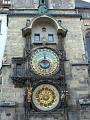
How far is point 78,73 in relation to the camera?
18.2m

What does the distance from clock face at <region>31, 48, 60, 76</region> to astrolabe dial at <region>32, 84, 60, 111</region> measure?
0.87m

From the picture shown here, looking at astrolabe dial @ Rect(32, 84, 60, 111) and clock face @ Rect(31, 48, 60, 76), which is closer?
astrolabe dial @ Rect(32, 84, 60, 111)

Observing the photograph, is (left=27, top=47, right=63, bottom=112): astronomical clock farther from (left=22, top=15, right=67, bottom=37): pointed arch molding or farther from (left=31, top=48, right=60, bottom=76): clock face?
(left=22, top=15, right=67, bottom=37): pointed arch molding

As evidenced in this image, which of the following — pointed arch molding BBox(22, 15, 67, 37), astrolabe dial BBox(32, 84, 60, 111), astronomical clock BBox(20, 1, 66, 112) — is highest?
pointed arch molding BBox(22, 15, 67, 37)

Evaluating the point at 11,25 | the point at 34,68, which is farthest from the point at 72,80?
the point at 11,25

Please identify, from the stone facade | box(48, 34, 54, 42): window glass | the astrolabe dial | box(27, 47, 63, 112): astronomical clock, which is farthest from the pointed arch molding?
the astrolabe dial

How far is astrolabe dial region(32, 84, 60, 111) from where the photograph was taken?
1714 centimetres

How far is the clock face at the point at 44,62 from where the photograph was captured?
59.3 ft

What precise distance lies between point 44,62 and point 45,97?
2.06 meters

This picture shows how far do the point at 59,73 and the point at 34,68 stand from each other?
1383 millimetres

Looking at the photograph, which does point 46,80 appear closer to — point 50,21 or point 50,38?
point 50,38

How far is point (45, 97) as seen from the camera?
683 inches

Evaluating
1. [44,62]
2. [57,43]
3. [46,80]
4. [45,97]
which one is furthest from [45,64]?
[45,97]

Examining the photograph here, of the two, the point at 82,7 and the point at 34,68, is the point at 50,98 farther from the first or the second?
the point at 82,7
